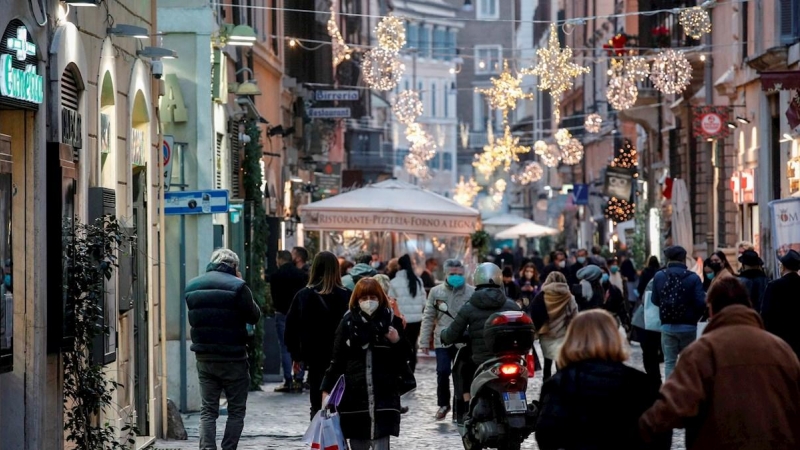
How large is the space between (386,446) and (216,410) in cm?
178

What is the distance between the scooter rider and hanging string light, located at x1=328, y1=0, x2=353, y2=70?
20.5m

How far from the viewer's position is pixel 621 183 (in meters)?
47.3

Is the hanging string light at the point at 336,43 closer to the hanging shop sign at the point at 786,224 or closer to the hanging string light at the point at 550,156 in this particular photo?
the hanging string light at the point at 550,156

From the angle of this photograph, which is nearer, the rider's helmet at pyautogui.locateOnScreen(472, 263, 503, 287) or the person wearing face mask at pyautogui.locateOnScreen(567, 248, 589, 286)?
the rider's helmet at pyautogui.locateOnScreen(472, 263, 503, 287)

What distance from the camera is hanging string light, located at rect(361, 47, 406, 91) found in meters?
31.6

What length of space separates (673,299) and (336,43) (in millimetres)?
27658

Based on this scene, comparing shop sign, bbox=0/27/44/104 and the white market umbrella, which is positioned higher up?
shop sign, bbox=0/27/44/104

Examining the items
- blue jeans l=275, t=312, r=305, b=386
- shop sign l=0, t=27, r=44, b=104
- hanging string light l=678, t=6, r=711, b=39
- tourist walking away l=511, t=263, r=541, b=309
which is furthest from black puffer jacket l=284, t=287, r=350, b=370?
tourist walking away l=511, t=263, r=541, b=309

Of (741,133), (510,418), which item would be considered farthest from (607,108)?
(510,418)

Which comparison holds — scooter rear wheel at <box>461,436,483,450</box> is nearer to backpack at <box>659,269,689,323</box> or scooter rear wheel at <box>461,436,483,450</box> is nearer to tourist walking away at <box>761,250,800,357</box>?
tourist walking away at <box>761,250,800,357</box>

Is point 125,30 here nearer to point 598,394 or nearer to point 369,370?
point 369,370

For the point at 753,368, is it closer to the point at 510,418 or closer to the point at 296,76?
the point at 510,418

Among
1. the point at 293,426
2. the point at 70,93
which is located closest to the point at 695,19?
the point at 293,426

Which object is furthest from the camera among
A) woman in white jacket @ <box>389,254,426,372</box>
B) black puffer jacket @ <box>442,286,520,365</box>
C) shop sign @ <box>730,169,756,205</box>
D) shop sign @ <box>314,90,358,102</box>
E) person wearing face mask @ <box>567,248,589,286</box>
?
shop sign @ <box>314,90,358,102</box>
